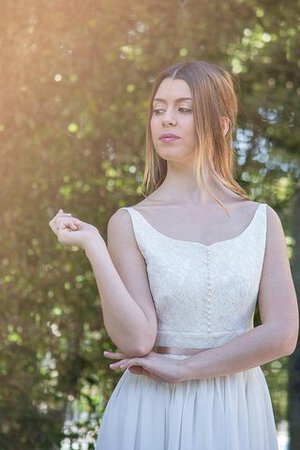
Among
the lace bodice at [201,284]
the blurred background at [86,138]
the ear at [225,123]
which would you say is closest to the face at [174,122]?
the ear at [225,123]

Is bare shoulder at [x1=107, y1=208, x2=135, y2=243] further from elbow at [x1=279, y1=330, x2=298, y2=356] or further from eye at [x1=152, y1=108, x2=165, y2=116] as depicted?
elbow at [x1=279, y1=330, x2=298, y2=356]

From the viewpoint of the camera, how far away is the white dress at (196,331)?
2.66 meters

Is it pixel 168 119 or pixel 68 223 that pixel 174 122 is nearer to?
pixel 168 119

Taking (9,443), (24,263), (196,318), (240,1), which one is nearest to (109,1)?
(240,1)

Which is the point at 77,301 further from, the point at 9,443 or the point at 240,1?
the point at 240,1

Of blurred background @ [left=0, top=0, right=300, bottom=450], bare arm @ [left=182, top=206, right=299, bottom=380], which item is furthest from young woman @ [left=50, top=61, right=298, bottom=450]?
blurred background @ [left=0, top=0, right=300, bottom=450]

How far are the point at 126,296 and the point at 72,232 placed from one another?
20cm

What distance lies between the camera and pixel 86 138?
192 inches

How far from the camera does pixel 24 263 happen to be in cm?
484

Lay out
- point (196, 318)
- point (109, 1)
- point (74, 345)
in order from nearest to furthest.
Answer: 1. point (196, 318)
2. point (109, 1)
3. point (74, 345)

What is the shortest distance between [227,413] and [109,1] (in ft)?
8.36

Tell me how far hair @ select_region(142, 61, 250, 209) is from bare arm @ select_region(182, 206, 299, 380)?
0.28 m

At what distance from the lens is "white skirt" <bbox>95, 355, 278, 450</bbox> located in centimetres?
266

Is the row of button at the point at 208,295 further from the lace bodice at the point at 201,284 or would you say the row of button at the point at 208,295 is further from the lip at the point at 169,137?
the lip at the point at 169,137
